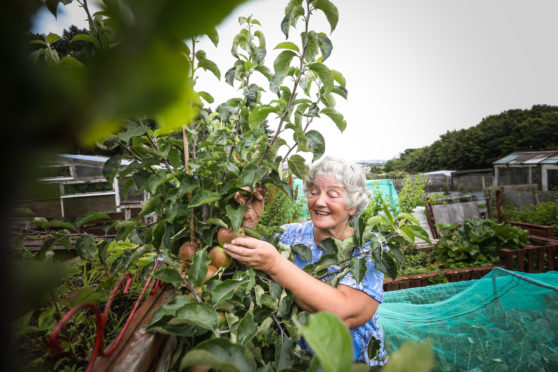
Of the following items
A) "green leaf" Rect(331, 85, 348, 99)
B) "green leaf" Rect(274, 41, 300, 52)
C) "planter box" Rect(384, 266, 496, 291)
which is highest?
"green leaf" Rect(274, 41, 300, 52)

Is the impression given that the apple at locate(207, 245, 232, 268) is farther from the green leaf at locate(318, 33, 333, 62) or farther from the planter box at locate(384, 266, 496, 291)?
the planter box at locate(384, 266, 496, 291)

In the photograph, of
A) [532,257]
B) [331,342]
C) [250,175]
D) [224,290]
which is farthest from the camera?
[532,257]

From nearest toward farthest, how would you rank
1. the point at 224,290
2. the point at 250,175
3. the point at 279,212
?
the point at 224,290
the point at 250,175
the point at 279,212

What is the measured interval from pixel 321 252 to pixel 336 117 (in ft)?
3.70

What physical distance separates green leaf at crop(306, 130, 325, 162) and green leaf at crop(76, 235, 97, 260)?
2.70 feet

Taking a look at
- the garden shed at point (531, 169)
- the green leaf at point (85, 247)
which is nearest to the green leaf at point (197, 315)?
the green leaf at point (85, 247)

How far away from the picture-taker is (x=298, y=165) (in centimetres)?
112

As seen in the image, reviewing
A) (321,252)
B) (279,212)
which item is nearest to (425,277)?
(321,252)

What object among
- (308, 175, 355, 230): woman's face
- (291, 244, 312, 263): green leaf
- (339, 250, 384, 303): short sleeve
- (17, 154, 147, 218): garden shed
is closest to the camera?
(291, 244, 312, 263): green leaf

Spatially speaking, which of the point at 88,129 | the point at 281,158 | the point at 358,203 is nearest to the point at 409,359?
the point at 88,129

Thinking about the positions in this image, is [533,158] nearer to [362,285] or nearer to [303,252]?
[362,285]

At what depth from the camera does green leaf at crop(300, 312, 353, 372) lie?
271mm

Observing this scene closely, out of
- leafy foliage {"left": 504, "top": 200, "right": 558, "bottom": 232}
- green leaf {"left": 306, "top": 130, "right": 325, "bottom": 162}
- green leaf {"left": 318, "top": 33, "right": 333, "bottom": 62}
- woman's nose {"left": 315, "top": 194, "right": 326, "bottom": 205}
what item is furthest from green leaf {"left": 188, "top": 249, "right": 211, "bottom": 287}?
leafy foliage {"left": 504, "top": 200, "right": 558, "bottom": 232}

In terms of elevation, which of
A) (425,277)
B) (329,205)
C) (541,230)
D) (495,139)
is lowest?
(425,277)
